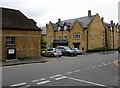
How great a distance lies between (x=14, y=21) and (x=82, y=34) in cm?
2378

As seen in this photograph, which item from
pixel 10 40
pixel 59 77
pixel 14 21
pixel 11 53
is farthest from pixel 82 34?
pixel 59 77

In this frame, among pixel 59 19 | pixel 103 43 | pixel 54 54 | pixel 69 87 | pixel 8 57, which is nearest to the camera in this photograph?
pixel 69 87

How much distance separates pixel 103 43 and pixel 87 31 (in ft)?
35.0

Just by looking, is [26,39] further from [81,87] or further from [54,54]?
[81,87]

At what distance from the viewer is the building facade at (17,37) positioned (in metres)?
20.4

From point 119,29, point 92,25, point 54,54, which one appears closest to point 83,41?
point 92,25

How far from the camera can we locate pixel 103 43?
50500 mm

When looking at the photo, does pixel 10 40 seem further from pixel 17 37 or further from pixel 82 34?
pixel 82 34

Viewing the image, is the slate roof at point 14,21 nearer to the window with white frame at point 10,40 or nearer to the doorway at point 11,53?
the window with white frame at point 10,40

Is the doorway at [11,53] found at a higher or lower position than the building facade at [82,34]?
lower

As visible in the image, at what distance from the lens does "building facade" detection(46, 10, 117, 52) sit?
4278cm

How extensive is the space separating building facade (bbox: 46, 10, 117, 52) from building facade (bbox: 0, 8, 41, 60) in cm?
1790

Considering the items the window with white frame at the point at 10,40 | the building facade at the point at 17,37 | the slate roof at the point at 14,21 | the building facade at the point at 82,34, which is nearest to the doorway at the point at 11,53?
the building facade at the point at 17,37

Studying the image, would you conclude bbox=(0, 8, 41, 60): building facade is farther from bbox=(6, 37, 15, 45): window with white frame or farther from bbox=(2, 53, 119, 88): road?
bbox=(2, 53, 119, 88): road
